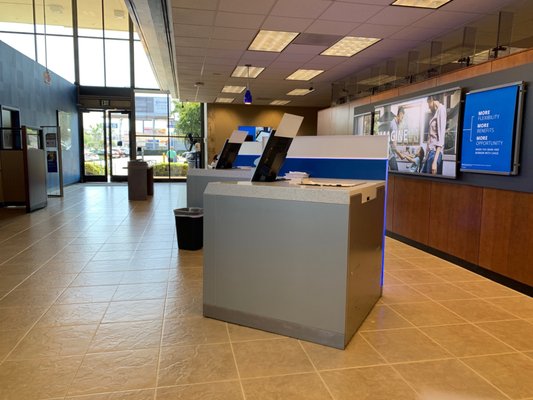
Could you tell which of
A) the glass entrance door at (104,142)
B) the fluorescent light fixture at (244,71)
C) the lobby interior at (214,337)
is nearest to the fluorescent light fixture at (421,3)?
the lobby interior at (214,337)

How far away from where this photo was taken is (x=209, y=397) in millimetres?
2172

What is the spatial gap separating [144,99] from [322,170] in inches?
498

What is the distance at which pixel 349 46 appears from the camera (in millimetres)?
6566

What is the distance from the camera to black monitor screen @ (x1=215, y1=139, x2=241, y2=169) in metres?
6.12

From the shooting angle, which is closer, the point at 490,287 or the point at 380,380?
the point at 380,380

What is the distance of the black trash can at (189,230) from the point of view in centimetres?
523

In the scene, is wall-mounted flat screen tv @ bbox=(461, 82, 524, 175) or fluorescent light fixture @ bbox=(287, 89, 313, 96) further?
fluorescent light fixture @ bbox=(287, 89, 313, 96)

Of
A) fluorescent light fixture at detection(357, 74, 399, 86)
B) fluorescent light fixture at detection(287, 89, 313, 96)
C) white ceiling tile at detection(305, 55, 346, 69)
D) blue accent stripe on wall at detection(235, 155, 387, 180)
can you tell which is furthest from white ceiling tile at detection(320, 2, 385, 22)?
fluorescent light fixture at detection(287, 89, 313, 96)

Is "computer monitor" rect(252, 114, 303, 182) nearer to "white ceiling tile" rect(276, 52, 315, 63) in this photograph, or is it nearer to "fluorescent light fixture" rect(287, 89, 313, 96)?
"white ceiling tile" rect(276, 52, 315, 63)

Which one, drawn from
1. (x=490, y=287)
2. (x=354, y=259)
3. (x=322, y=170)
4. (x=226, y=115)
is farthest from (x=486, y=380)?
(x=226, y=115)

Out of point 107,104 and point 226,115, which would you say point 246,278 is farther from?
point 107,104

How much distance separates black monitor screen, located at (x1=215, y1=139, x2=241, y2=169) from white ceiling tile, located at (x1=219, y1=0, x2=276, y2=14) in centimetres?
Result: 185

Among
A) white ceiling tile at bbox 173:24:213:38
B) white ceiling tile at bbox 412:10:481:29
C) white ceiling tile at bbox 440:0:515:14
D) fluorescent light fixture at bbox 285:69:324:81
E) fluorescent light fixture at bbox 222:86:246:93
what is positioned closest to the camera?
white ceiling tile at bbox 440:0:515:14

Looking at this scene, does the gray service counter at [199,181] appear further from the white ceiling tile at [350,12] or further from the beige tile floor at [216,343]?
the white ceiling tile at [350,12]
